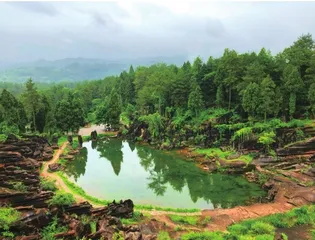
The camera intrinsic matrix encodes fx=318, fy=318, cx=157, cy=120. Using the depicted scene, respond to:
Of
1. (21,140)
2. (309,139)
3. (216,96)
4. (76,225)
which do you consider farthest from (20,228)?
(216,96)

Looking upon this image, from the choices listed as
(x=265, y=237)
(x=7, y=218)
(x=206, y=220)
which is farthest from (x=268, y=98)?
(x=7, y=218)

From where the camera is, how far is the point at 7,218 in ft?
79.3

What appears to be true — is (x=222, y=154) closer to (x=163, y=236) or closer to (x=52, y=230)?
(x=163, y=236)

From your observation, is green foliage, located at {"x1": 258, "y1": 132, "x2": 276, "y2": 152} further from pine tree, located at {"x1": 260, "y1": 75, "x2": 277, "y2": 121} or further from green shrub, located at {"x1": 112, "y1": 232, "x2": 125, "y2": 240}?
green shrub, located at {"x1": 112, "y1": 232, "x2": 125, "y2": 240}

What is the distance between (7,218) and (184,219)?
15439 mm

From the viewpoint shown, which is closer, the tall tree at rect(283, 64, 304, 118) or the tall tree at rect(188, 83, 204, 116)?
the tall tree at rect(283, 64, 304, 118)

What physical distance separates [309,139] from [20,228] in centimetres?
4010

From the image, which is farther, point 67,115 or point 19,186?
point 67,115

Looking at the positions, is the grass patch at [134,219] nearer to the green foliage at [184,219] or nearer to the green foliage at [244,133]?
Answer: the green foliage at [184,219]

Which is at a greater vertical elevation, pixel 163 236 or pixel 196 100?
pixel 196 100

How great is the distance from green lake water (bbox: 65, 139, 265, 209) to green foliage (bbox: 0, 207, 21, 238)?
14.0 meters

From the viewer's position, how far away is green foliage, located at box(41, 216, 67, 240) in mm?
23859

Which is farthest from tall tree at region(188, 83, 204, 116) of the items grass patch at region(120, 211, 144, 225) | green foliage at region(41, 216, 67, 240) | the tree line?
green foliage at region(41, 216, 67, 240)

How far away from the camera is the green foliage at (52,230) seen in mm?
23859
